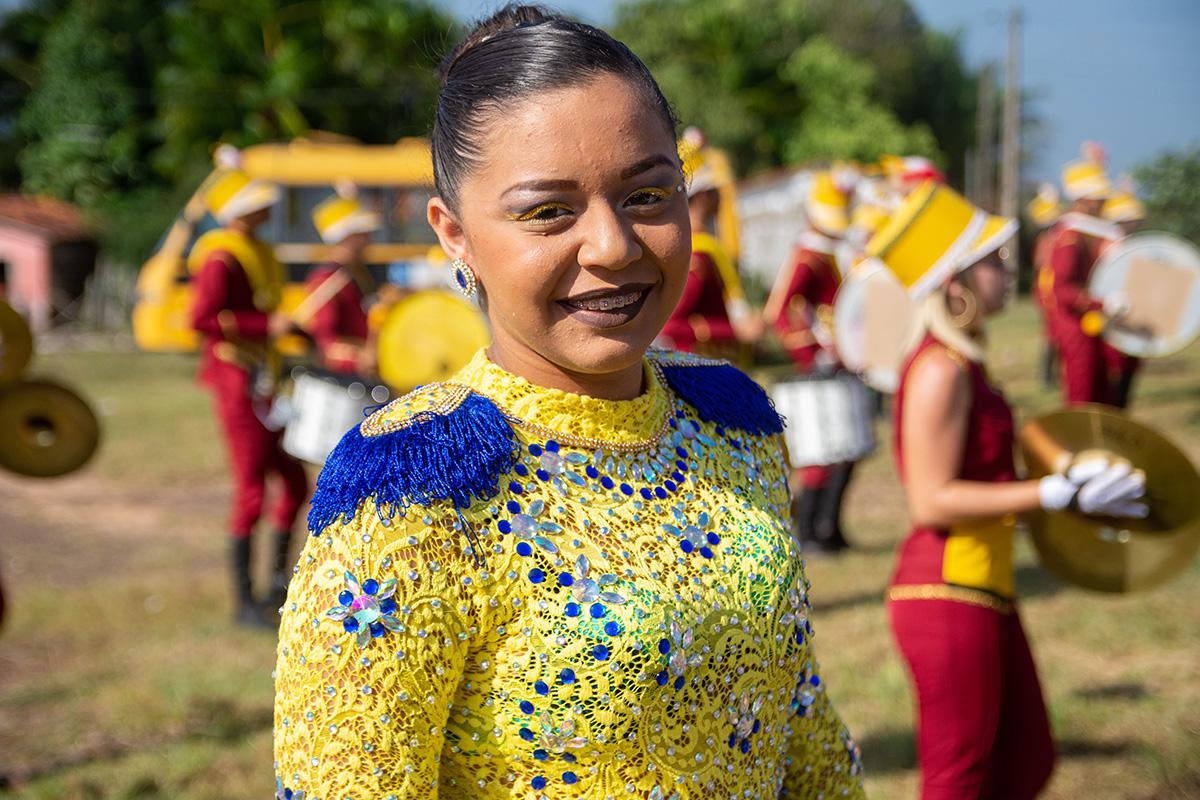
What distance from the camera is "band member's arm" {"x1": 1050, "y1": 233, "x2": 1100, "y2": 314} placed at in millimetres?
8336

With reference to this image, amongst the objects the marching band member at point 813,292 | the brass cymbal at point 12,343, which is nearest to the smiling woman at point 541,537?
the brass cymbal at point 12,343

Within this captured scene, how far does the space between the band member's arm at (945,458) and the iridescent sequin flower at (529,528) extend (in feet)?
5.74

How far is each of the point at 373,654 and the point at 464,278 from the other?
1.81 feet

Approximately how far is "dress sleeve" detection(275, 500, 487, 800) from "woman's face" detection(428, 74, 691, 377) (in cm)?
31

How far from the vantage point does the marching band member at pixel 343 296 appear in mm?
7113

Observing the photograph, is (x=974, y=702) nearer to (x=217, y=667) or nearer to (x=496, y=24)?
(x=496, y=24)

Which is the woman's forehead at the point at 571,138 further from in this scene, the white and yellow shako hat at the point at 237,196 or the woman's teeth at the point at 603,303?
the white and yellow shako hat at the point at 237,196

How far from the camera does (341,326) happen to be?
719 cm

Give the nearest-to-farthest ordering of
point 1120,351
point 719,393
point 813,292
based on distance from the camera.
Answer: point 719,393 < point 813,292 < point 1120,351

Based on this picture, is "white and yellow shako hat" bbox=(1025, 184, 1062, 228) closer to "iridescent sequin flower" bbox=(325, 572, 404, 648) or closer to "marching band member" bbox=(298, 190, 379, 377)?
"marching band member" bbox=(298, 190, 379, 377)

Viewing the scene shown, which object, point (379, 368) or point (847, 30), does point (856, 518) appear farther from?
point (847, 30)

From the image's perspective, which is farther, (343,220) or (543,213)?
(343,220)

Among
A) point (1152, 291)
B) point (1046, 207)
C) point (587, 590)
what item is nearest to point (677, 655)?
point (587, 590)

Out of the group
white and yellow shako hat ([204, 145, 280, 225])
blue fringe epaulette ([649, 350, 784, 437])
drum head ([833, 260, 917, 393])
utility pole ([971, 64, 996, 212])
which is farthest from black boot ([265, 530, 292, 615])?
utility pole ([971, 64, 996, 212])
